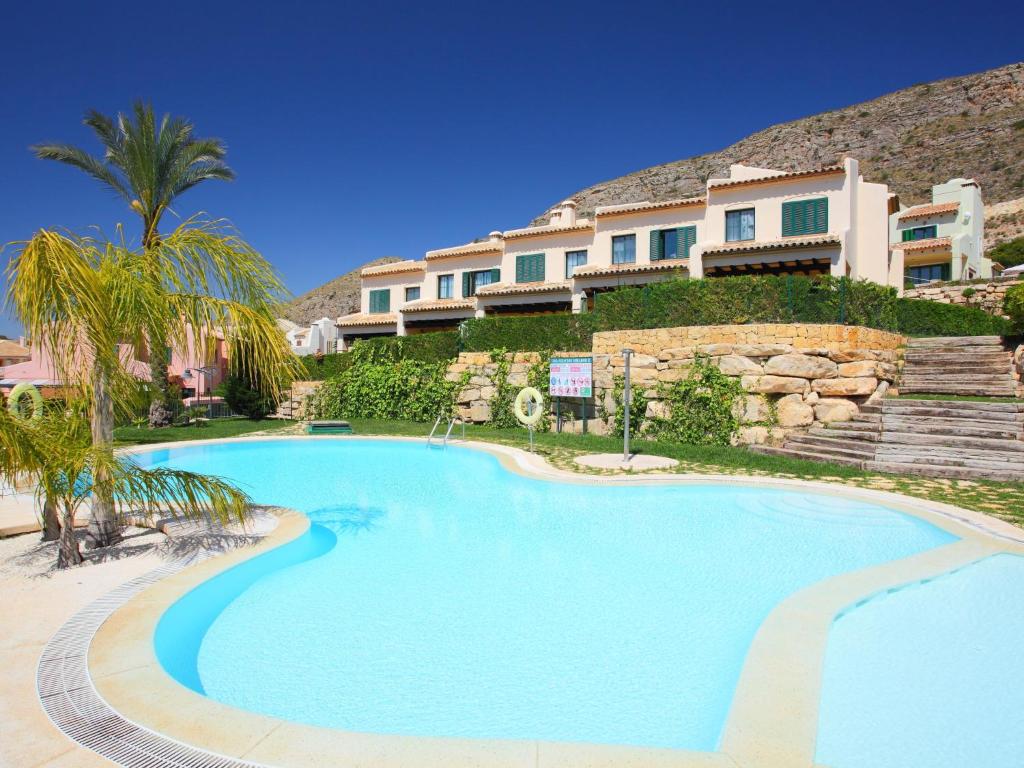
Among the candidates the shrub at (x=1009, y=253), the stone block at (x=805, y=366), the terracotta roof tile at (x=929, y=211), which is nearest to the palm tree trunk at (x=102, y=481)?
the stone block at (x=805, y=366)

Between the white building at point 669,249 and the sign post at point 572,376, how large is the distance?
11.0m

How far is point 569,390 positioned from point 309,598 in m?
9.13

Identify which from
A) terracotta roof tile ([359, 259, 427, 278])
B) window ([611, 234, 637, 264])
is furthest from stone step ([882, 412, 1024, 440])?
terracotta roof tile ([359, 259, 427, 278])

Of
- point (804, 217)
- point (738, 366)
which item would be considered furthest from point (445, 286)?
point (738, 366)

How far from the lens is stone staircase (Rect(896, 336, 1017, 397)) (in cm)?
1284

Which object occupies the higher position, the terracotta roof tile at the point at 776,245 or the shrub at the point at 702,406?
the terracotta roof tile at the point at 776,245

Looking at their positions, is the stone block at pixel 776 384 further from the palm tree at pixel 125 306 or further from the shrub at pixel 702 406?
the palm tree at pixel 125 306

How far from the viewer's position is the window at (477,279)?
29625 mm

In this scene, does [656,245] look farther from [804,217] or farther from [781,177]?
[804,217]

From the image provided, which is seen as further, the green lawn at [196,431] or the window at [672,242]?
the window at [672,242]

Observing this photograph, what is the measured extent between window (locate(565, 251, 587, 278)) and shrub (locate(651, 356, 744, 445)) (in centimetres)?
1422

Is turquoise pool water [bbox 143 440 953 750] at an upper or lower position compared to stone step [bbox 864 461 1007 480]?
lower

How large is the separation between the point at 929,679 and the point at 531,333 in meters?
14.3

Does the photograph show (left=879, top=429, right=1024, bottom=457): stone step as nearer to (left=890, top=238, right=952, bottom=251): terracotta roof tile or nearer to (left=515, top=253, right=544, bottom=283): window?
(left=515, top=253, right=544, bottom=283): window
